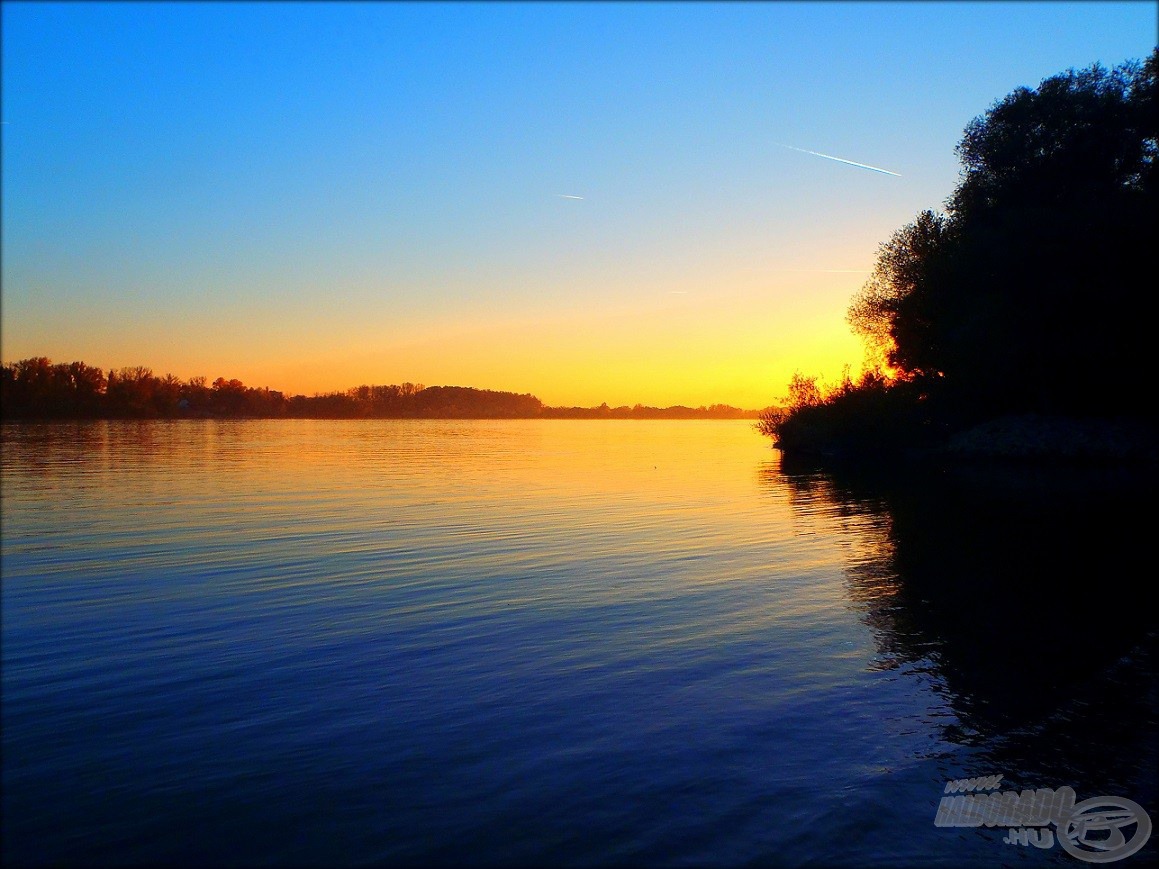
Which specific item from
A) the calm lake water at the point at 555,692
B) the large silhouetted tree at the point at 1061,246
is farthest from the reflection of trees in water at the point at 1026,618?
the large silhouetted tree at the point at 1061,246

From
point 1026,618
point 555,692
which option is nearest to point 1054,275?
point 1026,618

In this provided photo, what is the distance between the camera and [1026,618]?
11.7m

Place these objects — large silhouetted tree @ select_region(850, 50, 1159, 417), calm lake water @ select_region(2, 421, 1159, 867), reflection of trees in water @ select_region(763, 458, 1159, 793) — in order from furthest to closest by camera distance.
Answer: large silhouetted tree @ select_region(850, 50, 1159, 417) < reflection of trees in water @ select_region(763, 458, 1159, 793) < calm lake water @ select_region(2, 421, 1159, 867)

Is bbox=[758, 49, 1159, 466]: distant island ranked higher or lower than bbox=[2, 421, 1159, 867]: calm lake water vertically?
higher

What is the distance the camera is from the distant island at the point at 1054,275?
38.9 metres

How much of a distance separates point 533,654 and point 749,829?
453 centimetres

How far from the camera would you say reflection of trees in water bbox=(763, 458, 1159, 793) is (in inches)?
292

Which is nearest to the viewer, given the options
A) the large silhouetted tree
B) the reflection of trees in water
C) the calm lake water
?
the calm lake water

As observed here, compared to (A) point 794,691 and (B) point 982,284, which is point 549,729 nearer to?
(A) point 794,691

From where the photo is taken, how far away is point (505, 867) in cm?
530

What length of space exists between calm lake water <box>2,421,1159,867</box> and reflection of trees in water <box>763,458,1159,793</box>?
58 mm

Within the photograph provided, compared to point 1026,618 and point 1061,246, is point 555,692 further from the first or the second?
point 1061,246

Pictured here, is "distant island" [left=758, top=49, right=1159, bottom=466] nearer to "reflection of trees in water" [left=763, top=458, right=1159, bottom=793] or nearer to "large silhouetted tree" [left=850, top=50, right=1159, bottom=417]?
"large silhouetted tree" [left=850, top=50, right=1159, bottom=417]

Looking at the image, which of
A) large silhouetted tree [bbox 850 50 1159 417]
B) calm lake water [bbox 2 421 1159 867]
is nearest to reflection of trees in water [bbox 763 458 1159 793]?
calm lake water [bbox 2 421 1159 867]
